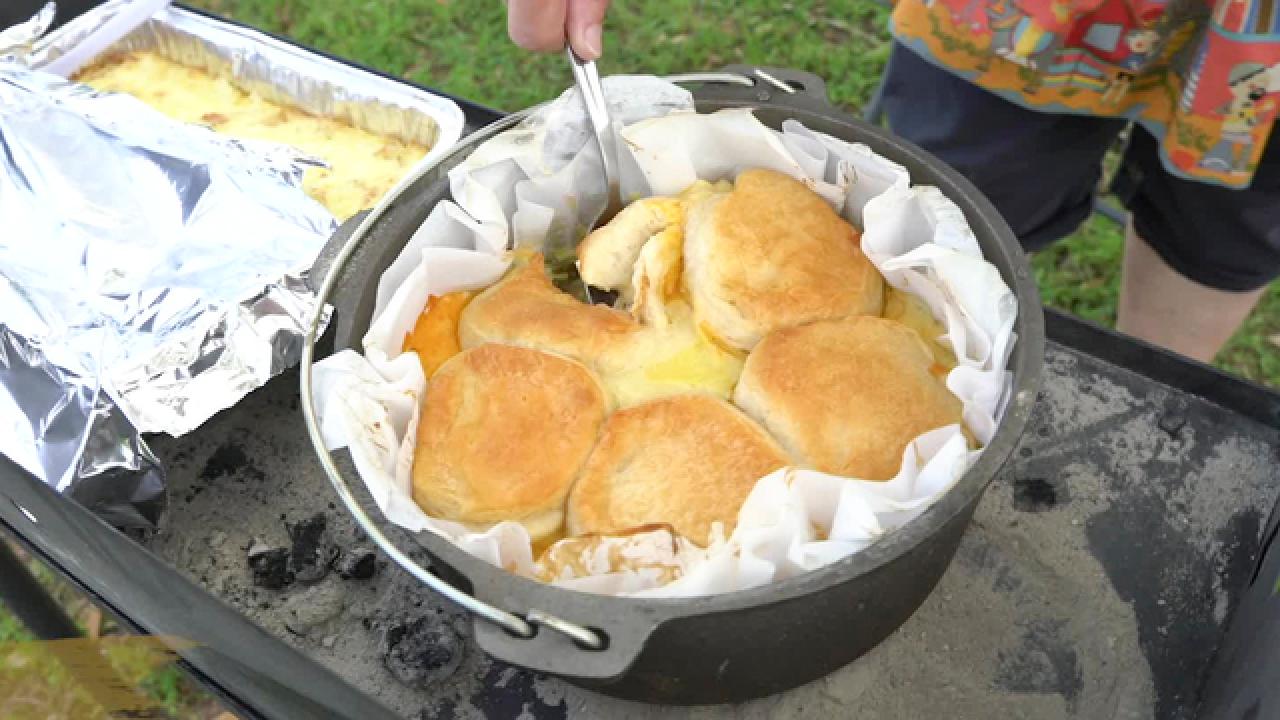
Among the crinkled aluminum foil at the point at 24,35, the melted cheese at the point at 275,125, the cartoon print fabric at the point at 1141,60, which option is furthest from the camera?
the crinkled aluminum foil at the point at 24,35

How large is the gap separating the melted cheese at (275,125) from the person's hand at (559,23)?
72 centimetres

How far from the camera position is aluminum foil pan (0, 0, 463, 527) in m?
1.41

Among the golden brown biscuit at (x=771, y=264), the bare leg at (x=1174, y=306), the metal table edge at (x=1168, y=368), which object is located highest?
the golden brown biscuit at (x=771, y=264)

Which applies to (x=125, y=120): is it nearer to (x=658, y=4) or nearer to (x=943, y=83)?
(x=943, y=83)

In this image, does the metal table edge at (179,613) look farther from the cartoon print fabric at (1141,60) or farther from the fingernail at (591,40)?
the cartoon print fabric at (1141,60)

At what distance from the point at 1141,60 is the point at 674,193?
81cm

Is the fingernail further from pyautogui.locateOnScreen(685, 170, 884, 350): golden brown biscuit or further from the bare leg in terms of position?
the bare leg

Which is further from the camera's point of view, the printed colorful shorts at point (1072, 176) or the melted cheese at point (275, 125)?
the melted cheese at point (275, 125)

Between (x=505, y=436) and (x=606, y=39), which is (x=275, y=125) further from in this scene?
(x=606, y=39)

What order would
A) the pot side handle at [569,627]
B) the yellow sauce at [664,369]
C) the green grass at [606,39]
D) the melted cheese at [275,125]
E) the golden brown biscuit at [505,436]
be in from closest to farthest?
the pot side handle at [569,627] < the golden brown biscuit at [505,436] < the yellow sauce at [664,369] < the melted cheese at [275,125] < the green grass at [606,39]

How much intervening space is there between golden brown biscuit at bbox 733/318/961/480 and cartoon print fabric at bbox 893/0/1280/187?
27.6 inches

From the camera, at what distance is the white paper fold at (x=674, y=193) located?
980 millimetres

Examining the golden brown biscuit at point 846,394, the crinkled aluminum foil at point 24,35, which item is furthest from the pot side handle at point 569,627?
the crinkled aluminum foil at point 24,35

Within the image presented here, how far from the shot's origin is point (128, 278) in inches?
62.4
